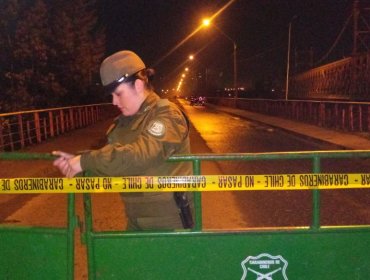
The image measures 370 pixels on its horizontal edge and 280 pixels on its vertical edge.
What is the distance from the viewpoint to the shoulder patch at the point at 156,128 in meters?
2.78

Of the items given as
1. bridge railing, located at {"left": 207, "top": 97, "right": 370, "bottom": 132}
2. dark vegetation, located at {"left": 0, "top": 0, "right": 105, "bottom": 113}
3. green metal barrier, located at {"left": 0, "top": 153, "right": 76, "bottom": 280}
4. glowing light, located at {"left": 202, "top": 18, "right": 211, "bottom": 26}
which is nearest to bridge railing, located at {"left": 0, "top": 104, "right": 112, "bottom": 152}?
dark vegetation, located at {"left": 0, "top": 0, "right": 105, "bottom": 113}

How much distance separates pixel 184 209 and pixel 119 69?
0.92m

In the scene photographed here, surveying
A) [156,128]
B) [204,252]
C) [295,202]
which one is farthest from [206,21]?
[156,128]

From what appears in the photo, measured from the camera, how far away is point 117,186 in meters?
3.11

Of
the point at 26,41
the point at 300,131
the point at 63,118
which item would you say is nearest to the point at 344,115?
the point at 300,131

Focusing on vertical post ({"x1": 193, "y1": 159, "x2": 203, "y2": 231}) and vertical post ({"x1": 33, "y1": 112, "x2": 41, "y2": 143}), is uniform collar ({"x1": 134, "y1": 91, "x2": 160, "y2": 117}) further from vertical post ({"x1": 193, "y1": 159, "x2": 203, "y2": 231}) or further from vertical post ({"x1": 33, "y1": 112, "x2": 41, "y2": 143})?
vertical post ({"x1": 33, "y1": 112, "x2": 41, "y2": 143})

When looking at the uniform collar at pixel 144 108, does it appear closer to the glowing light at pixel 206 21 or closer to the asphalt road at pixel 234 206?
the asphalt road at pixel 234 206

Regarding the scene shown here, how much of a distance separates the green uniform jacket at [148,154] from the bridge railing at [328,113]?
653 inches

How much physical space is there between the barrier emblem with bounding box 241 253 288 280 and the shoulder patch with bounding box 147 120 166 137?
1020mm

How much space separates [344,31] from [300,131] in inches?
2697

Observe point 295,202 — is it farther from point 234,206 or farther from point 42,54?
point 42,54

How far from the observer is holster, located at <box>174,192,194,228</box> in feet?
10.2

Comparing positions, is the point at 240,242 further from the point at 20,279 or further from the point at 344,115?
the point at 344,115

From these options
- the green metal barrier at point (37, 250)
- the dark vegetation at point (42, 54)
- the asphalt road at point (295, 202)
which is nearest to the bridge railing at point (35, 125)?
the dark vegetation at point (42, 54)
